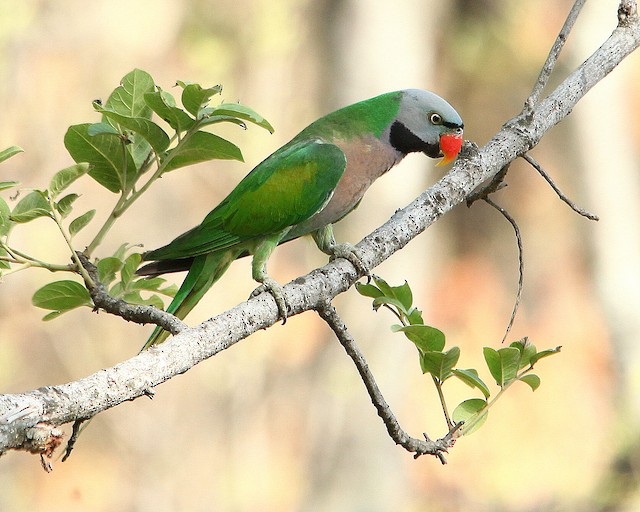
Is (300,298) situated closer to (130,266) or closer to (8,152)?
(130,266)

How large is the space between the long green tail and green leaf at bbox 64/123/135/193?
2.51 feet

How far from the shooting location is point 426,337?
1.96 m

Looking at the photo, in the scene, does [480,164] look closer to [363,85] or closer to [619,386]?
[363,85]

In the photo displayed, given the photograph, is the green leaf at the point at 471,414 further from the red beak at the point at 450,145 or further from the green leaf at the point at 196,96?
the red beak at the point at 450,145

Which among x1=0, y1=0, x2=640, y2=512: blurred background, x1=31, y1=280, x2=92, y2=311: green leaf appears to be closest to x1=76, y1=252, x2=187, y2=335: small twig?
x1=31, y1=280, x2=92, y2=311: green leaf

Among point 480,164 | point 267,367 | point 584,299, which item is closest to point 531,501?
point 584,299

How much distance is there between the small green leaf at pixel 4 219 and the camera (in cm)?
177

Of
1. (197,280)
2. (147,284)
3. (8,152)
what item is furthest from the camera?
(197,280)

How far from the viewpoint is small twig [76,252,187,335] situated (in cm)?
168

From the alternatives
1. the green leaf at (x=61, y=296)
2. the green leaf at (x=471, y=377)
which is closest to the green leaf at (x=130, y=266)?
the green leaf at (x=61, y=296)

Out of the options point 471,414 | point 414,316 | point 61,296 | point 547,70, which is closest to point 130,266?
point 61,296

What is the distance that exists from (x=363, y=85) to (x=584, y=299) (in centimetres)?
592

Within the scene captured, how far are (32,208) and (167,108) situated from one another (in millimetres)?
383

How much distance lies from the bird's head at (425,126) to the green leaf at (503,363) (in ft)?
3.71
